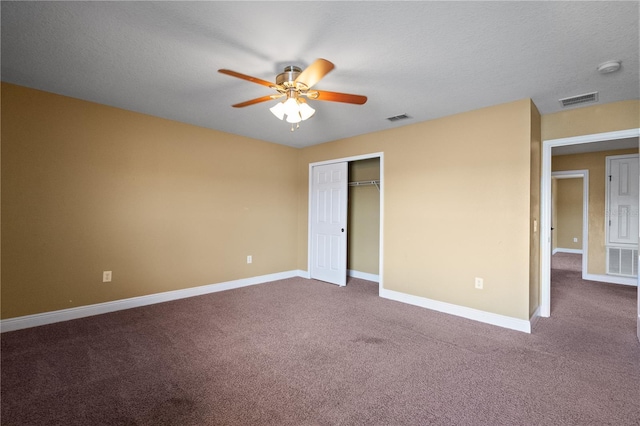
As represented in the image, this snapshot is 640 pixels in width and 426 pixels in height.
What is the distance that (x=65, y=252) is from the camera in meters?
3.24

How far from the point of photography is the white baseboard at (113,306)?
298 cm

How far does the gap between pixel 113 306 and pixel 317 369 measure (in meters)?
2.80

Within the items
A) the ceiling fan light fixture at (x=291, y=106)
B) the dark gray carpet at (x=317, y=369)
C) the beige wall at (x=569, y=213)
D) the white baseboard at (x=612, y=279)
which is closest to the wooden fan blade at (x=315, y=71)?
the ceiling fan light fixture at (x=291, y=106)

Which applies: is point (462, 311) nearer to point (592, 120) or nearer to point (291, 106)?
point (592, 120)

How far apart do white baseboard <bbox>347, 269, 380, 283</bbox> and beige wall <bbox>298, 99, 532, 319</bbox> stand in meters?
0.93

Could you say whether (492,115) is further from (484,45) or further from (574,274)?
(574,274)

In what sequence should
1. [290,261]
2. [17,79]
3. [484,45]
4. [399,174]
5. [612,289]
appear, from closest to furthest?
[484,45]
[17,79]
[399,174]
[612,289]
[290,261]

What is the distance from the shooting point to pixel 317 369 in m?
2.31

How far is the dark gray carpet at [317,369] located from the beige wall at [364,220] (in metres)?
1.72

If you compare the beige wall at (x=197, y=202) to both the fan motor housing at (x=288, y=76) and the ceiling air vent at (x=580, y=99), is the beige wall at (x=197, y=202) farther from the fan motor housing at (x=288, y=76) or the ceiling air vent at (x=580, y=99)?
the fan motor housing at (x=288, y=76)

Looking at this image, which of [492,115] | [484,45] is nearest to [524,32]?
[484,45]

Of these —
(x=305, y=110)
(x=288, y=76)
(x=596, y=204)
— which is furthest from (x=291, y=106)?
(x=596, y=204)

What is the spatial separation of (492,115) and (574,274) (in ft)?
15.4

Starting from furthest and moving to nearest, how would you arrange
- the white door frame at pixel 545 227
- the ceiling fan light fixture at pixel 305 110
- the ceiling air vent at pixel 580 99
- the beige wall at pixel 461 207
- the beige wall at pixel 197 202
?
the white door frame at pixel 545 227 < the beige wall at pixel 461 207 < the beige wall at pixel 197 202 < the ceiling air vent at pixel 580 99 < the ceiling fan light fixture at pixel 305 110
